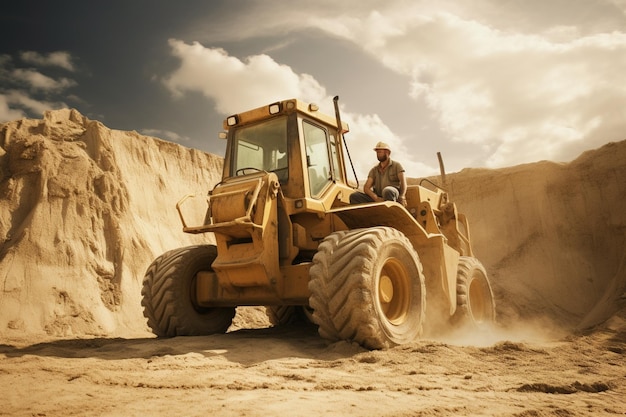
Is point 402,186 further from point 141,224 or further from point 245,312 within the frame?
point 141,224

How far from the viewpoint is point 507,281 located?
633 inches

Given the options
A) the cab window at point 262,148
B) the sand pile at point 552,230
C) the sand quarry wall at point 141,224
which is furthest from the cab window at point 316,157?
the sand pile at point 552,230

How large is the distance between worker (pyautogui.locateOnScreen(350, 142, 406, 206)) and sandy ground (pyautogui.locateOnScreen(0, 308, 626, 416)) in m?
2.21

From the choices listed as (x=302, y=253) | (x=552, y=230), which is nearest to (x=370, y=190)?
(x=302, y=253)

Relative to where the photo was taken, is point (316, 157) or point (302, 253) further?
point (316, 157)

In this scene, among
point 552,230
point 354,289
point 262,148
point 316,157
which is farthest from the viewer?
point 552,230

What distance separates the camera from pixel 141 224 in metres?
14.5

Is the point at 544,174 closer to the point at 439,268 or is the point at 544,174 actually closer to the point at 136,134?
the point at 439,268

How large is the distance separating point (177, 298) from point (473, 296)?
5457 mm

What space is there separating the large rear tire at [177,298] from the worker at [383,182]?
241 cm

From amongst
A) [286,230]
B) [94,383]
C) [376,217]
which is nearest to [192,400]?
[94,383]

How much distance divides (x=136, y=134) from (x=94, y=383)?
1397 cm

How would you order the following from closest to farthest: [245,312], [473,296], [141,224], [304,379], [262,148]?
[304,379] → [262,148] → [473,296] → [245,312] → [141,224]

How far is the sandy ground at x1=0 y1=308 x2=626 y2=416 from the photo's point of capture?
3.00 meters
